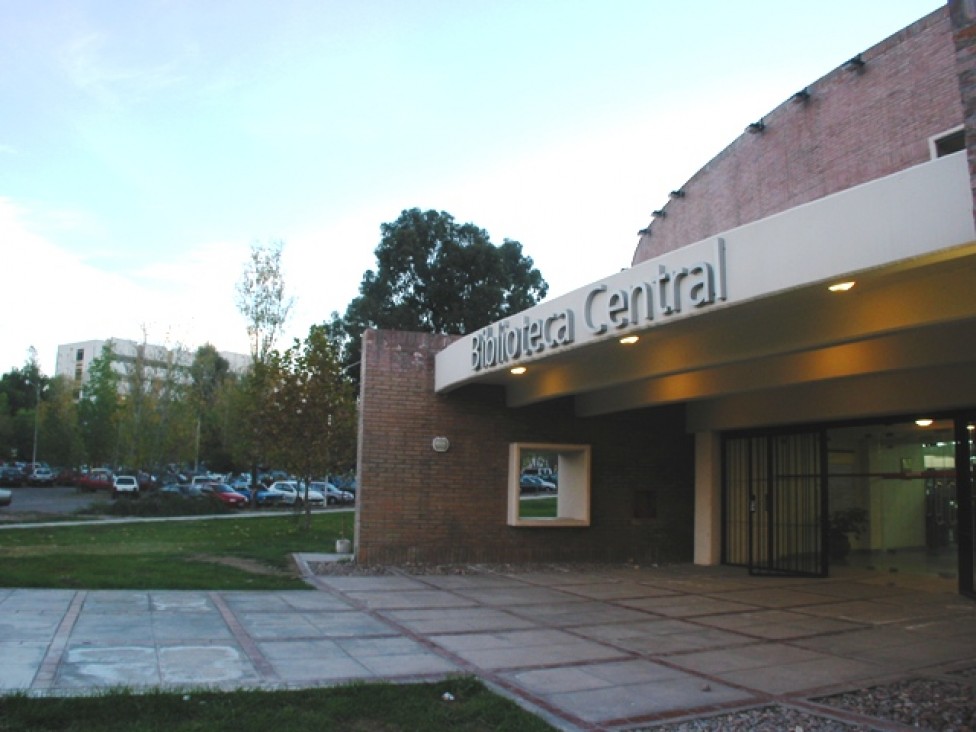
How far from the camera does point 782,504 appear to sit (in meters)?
14.9

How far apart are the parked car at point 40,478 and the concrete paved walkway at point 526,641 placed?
5236cm

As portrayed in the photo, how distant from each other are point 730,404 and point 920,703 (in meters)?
9.73

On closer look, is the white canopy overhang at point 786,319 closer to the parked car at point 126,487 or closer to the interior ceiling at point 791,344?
the interior ceiling at point 791,344

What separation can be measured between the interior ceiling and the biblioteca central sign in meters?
0.24

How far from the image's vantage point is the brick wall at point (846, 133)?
13.6 meters

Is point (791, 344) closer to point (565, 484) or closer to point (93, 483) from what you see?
point (565, 484)

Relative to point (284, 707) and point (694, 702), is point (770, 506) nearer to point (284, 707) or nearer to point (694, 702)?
point (694, 702)

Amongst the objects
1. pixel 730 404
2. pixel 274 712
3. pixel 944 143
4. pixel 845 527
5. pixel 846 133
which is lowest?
pixel 274 712

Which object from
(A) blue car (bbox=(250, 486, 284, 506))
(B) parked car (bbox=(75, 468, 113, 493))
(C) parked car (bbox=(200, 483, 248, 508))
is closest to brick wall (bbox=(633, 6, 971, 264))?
(C) parked car (bbox=(200, 483, 248, 508))

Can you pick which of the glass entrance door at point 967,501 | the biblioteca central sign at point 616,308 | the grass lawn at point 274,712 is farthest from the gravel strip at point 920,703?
the glass entrance door at point 967,501

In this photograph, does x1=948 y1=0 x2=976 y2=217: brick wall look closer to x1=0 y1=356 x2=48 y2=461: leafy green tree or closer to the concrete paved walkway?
the concrete paved walkway

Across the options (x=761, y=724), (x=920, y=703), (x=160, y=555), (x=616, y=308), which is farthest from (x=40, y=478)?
(x=920, y=703)

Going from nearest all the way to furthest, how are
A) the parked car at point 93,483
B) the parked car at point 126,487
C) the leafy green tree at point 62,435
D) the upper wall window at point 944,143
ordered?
1. the upper wall window at point 944,143
2. the parked car at point 126,487
3. the parked car at point 93,483
4. the leafy green tree at point 62,435

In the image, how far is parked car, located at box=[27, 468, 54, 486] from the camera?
56.4 m
